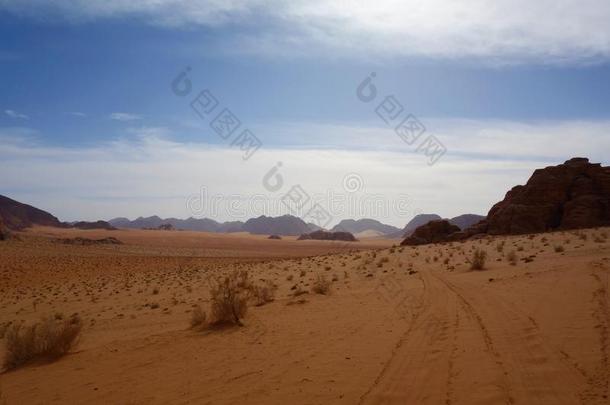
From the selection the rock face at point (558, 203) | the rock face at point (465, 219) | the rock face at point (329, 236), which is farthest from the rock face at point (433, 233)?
the rock face at point (465, 219)

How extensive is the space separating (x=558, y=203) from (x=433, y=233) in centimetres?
895

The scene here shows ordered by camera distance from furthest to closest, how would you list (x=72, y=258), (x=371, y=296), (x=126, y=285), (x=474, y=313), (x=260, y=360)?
(x=72, y=258) → (x=126, y=285) → (x=371, y=296) → (x=474, y=313) → (x=260, y=360)

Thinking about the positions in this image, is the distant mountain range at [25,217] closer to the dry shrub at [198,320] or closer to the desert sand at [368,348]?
the desert sand at [368,348]

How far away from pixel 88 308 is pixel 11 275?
48.5 ft

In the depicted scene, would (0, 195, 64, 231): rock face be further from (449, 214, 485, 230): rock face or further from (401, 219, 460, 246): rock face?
(449, 214, 485, 230): rock face

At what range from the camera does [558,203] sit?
33031mm

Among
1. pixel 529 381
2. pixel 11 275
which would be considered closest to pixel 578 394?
pixel 529 381

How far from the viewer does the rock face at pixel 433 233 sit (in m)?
36.0

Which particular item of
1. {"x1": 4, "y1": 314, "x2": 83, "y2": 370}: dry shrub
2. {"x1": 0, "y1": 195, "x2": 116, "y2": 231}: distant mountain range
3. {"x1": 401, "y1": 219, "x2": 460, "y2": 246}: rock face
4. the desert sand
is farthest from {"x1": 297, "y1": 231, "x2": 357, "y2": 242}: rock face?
{"x1": 4, "y1": 314, "x2": 83, "y2": 370}: dry shrub

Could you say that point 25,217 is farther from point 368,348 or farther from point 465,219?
point 368,348

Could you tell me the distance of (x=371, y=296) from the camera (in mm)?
12766

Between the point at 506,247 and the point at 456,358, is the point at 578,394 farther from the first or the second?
the point at 506,247

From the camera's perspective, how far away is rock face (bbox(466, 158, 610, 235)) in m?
31.0

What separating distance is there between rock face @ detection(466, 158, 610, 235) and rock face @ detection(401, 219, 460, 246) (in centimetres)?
238
